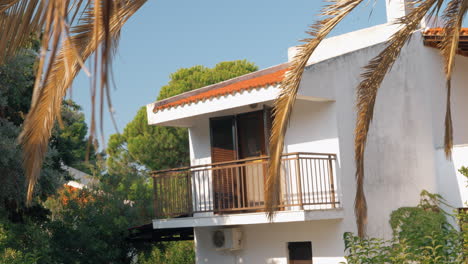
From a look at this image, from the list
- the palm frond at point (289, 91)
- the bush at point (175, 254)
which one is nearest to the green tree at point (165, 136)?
the bush at point (175, 254)

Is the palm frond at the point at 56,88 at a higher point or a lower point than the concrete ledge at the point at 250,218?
higher

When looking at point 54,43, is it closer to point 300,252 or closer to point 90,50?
point 90,50

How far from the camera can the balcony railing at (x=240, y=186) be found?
44.6 feet

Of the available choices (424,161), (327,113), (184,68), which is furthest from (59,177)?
(184,68)

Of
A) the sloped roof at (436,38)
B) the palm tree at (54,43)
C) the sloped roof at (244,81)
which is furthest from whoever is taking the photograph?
the sloped roof at (436,38)

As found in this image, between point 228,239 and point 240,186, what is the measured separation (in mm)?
1164

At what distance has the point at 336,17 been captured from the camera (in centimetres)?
812

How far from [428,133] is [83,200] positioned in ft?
30.1

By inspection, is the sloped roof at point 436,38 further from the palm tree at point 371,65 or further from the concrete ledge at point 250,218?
the palm tree at point 371,65

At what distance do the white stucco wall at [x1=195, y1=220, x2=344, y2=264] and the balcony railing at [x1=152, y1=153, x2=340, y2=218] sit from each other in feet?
1.45

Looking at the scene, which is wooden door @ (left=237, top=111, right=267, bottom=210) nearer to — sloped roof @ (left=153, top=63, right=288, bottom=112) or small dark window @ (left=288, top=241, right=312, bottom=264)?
sloped roof @ (left=153, top=63, right=288, bottom=112)

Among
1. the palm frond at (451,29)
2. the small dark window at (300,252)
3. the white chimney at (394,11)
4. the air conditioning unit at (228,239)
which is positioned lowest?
the small dark window at (300,252)

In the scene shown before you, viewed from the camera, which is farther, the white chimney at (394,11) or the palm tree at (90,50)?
the white chimney at (394,11)

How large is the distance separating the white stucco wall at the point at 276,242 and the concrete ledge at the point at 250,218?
57 cm
